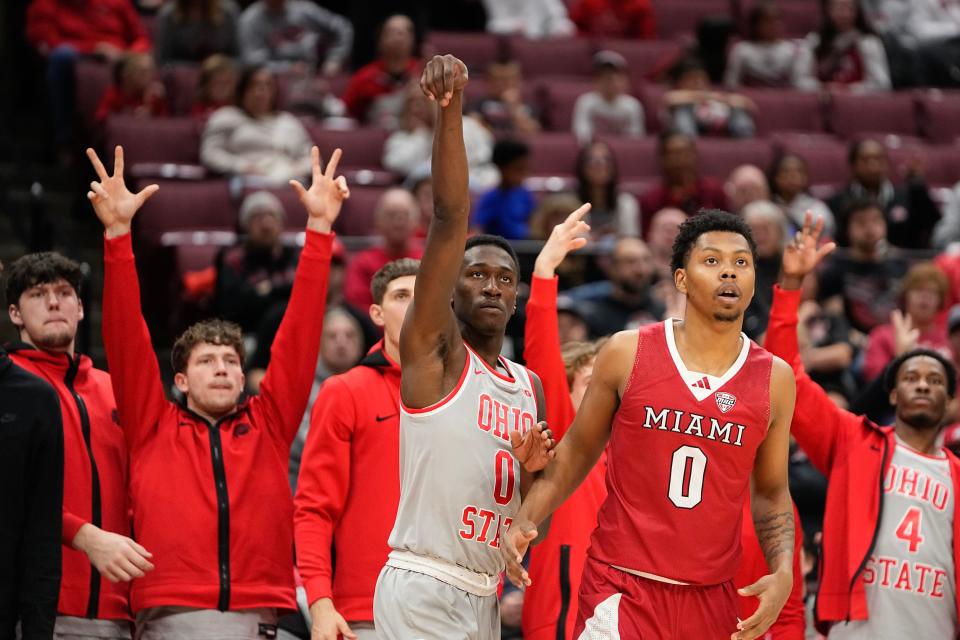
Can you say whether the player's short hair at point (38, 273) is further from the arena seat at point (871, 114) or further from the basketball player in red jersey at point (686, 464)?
the arena seat at point (871, 114)

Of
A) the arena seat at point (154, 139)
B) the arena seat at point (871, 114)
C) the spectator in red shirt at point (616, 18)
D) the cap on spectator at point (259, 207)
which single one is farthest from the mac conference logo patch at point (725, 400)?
the spectator in red shirt at point (616, 18)

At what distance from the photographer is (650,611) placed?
4027mm

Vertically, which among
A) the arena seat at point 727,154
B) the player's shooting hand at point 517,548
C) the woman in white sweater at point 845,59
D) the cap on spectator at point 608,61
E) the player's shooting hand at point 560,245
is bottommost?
the player's shooting hand at point 517,548

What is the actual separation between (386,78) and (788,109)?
344cm

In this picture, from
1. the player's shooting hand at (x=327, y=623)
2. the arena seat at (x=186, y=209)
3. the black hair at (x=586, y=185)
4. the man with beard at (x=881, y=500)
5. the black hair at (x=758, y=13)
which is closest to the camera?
the player's shooting hand at (x=327, y=623)

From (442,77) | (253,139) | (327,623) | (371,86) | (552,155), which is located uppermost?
(371,86)

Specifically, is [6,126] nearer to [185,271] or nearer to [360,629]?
[185,271]

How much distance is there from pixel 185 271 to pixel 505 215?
2.12 meters

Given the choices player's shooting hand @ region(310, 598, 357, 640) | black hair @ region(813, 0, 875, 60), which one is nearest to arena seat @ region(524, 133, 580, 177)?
black hair @ region(813, 0, 875, 60)

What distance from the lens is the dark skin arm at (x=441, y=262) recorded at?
3924mm

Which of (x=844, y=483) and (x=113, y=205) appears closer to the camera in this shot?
(x=113, y=205)

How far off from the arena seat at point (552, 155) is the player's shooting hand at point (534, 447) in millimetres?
6375

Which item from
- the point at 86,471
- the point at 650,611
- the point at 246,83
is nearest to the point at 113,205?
the point at 86,471

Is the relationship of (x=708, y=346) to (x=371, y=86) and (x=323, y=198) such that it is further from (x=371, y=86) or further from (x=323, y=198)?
(x=371, y=86)
